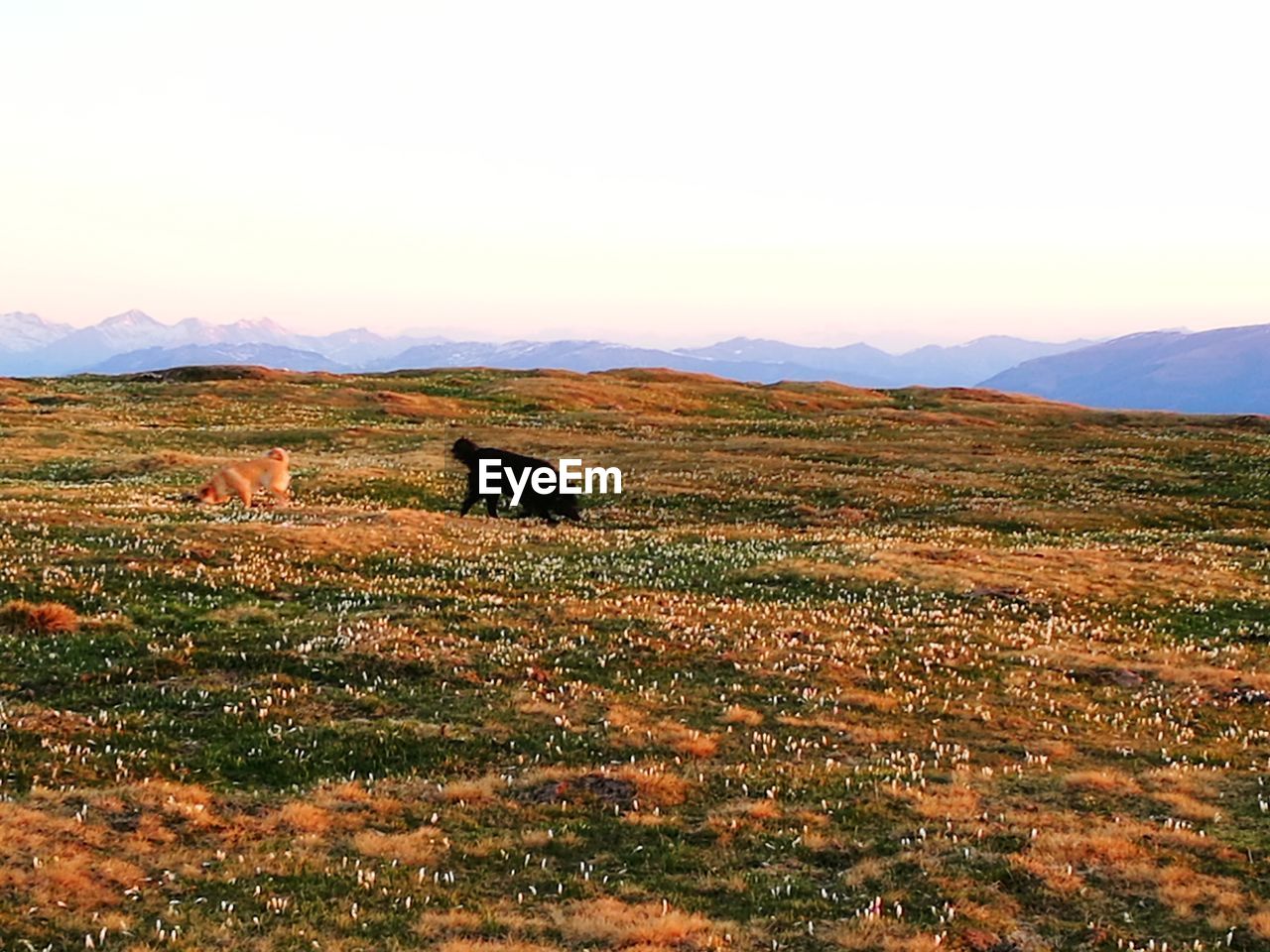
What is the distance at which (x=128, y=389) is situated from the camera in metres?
90.6

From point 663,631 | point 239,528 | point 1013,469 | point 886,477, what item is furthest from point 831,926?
point 1013,469

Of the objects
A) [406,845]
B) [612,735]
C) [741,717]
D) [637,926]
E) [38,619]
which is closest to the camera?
[637,926]

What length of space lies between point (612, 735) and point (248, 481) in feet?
73.2

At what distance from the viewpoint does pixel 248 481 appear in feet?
105

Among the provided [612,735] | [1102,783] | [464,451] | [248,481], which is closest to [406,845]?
[612,735]

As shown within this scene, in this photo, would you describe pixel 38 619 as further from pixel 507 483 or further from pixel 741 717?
pixel 507 483

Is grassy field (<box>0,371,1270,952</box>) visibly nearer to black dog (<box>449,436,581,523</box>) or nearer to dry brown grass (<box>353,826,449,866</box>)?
dry brown grass (<box>353,826,449,866</box>)

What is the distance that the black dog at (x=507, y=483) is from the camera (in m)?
32.8

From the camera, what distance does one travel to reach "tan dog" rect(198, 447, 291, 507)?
1242 inches

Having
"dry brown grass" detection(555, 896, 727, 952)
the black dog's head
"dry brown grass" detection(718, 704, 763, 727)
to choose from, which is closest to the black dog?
the black dog's head

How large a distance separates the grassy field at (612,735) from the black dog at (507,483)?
62.6 inches

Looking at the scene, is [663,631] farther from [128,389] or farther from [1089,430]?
[128,389]

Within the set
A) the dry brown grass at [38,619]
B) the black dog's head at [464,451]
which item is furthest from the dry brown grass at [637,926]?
the black dog's head at [464,451]

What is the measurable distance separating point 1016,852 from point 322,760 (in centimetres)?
865
